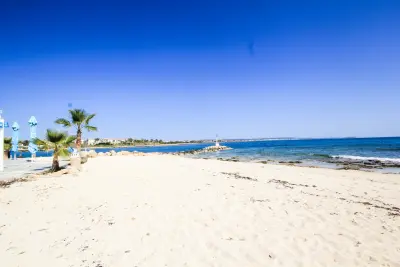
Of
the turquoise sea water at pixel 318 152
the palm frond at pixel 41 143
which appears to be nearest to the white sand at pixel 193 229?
the palm frond at pixel 41 143

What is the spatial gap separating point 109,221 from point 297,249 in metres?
4.38

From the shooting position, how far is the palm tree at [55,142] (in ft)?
48.4

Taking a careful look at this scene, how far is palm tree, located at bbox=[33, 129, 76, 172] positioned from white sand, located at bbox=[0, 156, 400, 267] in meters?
5.76

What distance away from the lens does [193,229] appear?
5578mm

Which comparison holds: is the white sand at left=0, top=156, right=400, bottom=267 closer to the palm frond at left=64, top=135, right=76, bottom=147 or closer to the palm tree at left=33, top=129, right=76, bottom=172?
the palm tree at left=33, top=129, right=76, bottom=172

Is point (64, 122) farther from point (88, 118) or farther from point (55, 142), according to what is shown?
point (55, 142)

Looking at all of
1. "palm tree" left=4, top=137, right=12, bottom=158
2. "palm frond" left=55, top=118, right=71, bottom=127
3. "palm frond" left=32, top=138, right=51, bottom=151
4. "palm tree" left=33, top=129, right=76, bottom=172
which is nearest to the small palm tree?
"palm tree" left=4, top=137, right=12, bottom=158

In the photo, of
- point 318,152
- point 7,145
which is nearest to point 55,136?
point 7,145

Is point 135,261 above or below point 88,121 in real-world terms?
below

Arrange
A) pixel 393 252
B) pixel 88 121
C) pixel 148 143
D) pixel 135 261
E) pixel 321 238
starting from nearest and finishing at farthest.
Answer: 1. pixel 135 261
2. pixel 393 252
3. pixel 321 238
4. pixel 88 121
5. pixel 148 143

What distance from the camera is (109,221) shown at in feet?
20.1

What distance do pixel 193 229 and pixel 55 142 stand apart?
42.5 ft

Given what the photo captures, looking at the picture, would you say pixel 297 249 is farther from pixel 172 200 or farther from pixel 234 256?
pixel 172 200

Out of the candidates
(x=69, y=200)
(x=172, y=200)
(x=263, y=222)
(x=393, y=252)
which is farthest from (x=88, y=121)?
(x=393, y=252)
